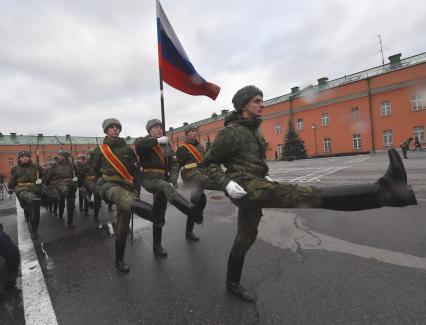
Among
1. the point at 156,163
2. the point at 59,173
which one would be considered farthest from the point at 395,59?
the point at 59,173

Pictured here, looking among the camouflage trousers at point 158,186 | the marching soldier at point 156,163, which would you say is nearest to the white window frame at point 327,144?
the marching soldier at point 156,163

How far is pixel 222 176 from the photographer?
2.32 meters

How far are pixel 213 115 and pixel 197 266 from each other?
57.1m

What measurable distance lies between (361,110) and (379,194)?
38.2 meters

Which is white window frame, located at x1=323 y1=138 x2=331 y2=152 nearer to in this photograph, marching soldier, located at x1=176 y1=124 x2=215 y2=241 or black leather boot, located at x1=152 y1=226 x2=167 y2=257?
marching soldier, located at x1=176 y1=124 x2=215 y2=241

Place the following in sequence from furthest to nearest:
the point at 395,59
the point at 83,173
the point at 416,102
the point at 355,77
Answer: the point at 355,77 < the point at 395,59 < the point at 416,102 < the point at 83,173

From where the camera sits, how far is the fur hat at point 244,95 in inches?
96.0

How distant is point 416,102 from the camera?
30.5 metres

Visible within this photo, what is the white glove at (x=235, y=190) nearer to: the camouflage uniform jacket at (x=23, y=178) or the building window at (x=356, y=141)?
the camouflage uniform jacket at (x=23, y=178)

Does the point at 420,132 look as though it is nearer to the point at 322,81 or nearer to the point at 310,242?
the point at 322,81

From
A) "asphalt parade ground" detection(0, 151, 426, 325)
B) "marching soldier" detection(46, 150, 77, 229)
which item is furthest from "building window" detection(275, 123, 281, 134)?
"asphalt parade ground" detection(0, 151, 426, 325)

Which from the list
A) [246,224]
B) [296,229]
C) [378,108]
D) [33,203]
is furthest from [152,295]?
[378,108]

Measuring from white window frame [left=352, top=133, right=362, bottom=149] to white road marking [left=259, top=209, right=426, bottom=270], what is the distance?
34233 millimetres

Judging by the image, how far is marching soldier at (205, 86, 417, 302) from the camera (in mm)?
1944
